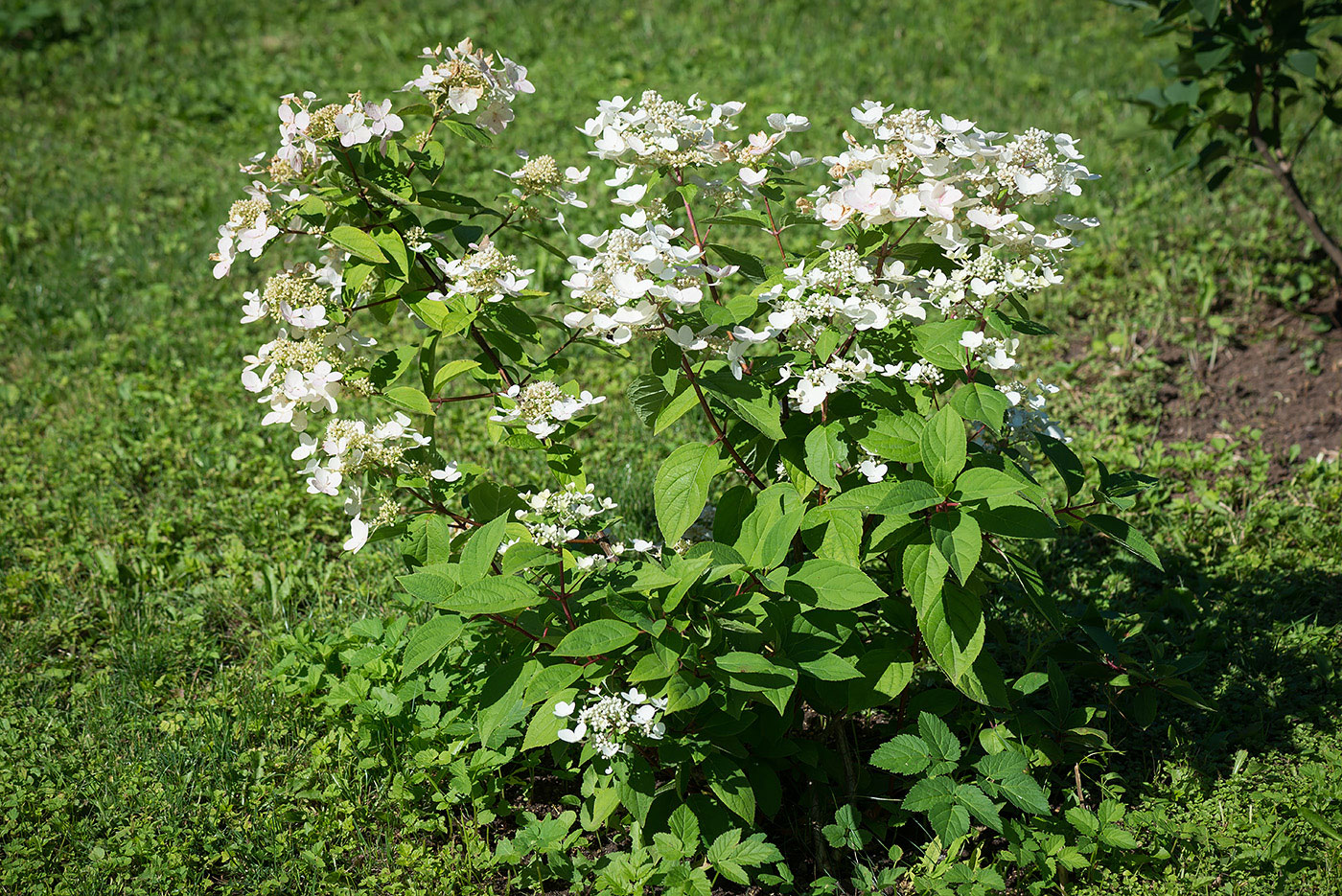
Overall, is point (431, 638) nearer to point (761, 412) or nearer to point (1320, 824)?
point (761, 412)

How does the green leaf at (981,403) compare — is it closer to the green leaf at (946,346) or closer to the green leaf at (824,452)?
the green leaf at (946,346)

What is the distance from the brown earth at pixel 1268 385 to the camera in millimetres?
3643

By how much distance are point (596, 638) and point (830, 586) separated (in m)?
0.43

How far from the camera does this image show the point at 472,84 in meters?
2.00

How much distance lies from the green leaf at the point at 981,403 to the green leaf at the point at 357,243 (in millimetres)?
1067

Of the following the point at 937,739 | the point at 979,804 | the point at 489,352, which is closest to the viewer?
the point at 979,804

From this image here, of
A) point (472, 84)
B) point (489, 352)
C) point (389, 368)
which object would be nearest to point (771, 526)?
point (489, 352)

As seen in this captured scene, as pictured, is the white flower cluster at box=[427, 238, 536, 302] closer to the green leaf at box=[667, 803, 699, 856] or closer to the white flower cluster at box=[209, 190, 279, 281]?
the white flower cluster at box=[209, 190, 279, 281]

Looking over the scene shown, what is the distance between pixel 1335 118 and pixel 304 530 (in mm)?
3864

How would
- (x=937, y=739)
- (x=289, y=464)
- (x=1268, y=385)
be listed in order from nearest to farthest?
(x=937, y=739)
(x=289, y=464)
(x=1268, y=385)

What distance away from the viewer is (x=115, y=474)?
3619 millimetres

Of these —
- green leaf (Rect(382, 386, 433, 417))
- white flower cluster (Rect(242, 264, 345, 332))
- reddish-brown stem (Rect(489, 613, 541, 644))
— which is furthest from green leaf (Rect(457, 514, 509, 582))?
white flower cluster (Rect(242, 264, 345, 332))

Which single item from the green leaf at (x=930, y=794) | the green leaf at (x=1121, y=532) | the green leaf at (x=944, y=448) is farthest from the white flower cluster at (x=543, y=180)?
the green leaf at (x=930, y=794)

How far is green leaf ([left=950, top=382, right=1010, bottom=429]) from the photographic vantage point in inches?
69.1
